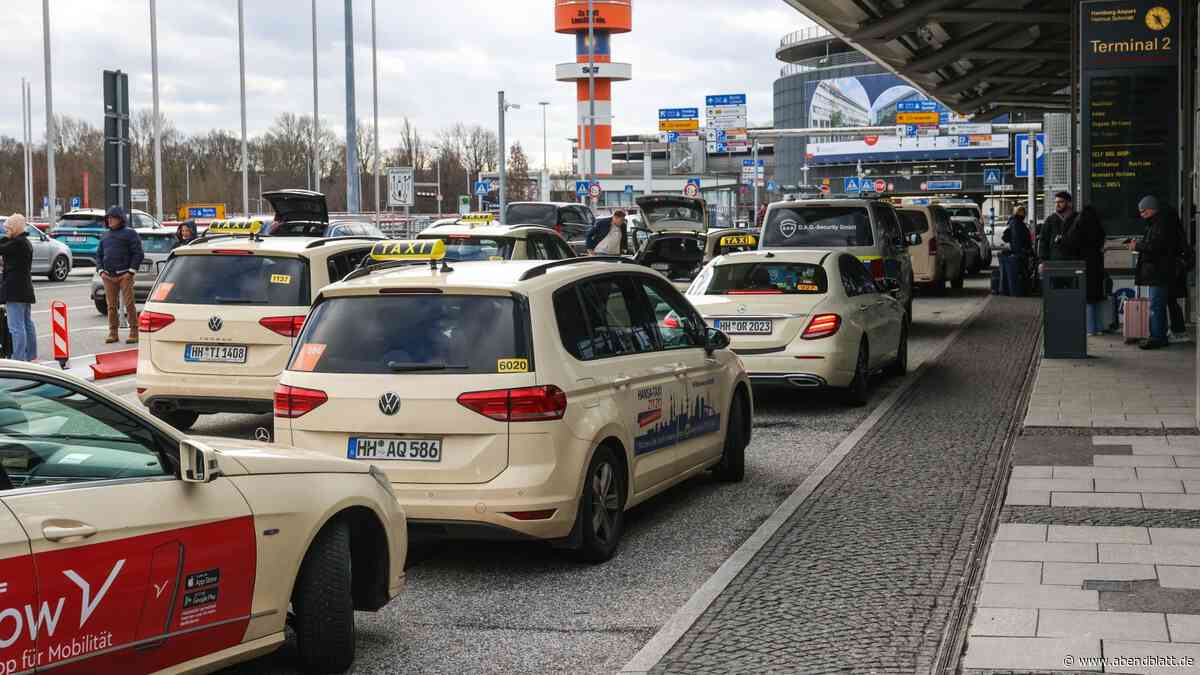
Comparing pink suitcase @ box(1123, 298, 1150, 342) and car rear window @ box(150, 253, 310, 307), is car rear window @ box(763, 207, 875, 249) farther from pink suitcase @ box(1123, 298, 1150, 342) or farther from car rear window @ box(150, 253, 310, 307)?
car rear window @ box(150, 253, 310, 307)

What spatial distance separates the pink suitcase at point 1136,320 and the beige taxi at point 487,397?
12077 millimetres

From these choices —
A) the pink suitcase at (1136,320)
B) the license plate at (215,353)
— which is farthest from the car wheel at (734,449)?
the pink suitcase at (1136,320)

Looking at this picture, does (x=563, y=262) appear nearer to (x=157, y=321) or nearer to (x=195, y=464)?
(x=195, y=464)

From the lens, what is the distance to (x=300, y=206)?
27.0 meters

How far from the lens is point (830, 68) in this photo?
135375 millimetres

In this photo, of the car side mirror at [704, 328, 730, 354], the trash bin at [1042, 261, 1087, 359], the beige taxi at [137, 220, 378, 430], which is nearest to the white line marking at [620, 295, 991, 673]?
the car side mirror at [704, 328, 730, 354]

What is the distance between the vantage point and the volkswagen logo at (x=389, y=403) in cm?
731

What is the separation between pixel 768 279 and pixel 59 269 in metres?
28.9

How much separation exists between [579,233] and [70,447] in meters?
31.8

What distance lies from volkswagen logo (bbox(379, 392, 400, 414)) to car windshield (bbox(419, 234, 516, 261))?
25.9ft

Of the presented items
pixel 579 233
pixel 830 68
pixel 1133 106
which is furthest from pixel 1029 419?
pixel 830 68

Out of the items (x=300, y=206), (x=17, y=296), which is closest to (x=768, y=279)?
(x=17, y=296)

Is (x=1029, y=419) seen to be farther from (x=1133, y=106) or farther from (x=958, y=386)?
(x=1133, y=106)

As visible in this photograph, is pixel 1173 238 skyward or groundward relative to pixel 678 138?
groundward
